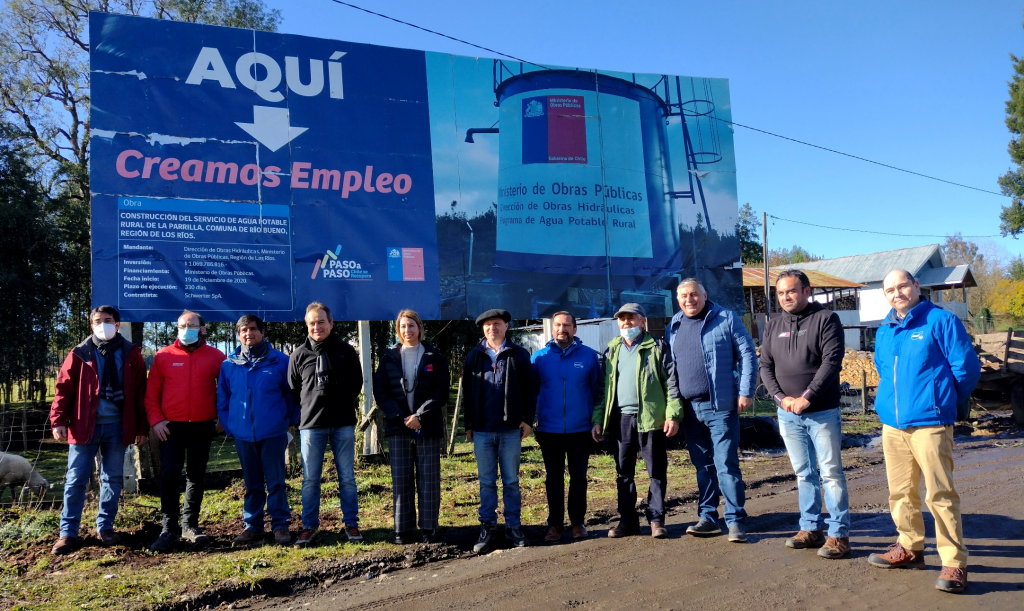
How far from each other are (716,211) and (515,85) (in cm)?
407

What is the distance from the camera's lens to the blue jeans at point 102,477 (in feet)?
16.4

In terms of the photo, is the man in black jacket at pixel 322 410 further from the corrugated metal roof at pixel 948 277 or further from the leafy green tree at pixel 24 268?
the corrugated metal roof at pixel 948 277

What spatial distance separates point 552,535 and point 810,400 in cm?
219

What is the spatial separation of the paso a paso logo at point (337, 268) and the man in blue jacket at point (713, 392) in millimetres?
4584

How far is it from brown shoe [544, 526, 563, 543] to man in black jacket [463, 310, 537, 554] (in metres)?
0.18

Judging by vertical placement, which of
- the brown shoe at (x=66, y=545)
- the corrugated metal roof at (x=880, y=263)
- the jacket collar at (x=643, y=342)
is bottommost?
the brown shoe at (x=66, y=545)

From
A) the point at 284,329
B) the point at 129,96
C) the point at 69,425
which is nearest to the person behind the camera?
the point at 69,425

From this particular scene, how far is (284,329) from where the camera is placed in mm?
15070

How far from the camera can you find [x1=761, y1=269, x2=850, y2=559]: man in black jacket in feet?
14.6

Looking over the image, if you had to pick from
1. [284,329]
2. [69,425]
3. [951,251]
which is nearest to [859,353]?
[284,329]

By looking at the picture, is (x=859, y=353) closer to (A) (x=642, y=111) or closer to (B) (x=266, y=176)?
(A) (x=642, y=111)

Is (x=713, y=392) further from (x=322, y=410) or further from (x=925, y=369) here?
(x=322, y=410)

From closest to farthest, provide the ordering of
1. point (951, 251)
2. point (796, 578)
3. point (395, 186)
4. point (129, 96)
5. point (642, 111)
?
1. point (796, 578)
2. point (129, 96)
3. point (395, 186)
4. point (642, 111)
5. point (951, 251)

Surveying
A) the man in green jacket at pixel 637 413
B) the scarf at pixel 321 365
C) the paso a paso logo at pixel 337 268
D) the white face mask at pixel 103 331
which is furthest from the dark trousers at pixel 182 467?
the man in green jacket at pixel 637 413
